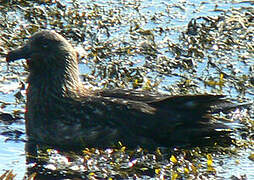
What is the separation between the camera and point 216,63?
507 inches

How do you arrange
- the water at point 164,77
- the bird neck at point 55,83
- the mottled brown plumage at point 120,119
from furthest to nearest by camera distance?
the bird neck at point 55,83, the mottled brown plumage at point 120,119, the water at point 164,77

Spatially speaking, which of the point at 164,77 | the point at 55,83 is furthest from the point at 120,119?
the point at 164,77

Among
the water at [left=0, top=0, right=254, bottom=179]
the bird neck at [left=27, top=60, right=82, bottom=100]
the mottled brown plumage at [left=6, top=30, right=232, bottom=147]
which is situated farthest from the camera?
the bird neck at [left=27, top=60, right=82, bottom=100]

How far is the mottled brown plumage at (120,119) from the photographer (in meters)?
10.1

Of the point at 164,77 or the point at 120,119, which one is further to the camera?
the point at 164,77

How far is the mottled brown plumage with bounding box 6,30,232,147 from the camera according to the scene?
10094 millimetres

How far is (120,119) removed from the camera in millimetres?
10117

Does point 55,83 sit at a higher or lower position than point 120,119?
higher

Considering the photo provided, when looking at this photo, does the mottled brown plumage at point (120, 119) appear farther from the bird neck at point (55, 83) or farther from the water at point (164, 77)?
the water at point (164, 77)

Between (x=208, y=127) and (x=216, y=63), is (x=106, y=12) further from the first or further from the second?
(x=208, y=127)

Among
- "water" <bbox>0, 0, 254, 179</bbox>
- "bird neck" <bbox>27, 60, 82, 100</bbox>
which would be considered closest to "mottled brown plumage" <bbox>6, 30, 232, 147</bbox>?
"bird neck" <bbox>27, 60, 82, 100</bbox>

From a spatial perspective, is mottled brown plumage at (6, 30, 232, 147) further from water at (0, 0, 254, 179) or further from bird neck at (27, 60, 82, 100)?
water at (0, 0, 254, 179)

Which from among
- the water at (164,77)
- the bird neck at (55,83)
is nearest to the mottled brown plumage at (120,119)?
the bird neck at (55,83)

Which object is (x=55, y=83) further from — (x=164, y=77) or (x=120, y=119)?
(x=164, y=77)
